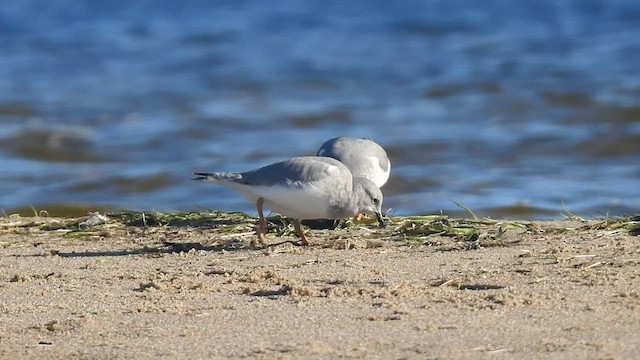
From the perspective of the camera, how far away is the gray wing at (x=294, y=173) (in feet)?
22.9

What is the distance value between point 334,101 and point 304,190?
885 cm

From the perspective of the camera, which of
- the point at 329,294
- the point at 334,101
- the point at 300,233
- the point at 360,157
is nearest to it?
the point at 329,294

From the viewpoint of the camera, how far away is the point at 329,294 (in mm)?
5445

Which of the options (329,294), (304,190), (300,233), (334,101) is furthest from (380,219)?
(334,101)

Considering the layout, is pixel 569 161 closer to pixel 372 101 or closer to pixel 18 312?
pixel 372 101

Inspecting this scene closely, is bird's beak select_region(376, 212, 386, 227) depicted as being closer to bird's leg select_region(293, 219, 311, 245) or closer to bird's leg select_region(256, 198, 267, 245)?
bird's leg select_region(293, 219, 311, 245)

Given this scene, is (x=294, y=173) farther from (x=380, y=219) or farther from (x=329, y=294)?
(x=329, y=294)

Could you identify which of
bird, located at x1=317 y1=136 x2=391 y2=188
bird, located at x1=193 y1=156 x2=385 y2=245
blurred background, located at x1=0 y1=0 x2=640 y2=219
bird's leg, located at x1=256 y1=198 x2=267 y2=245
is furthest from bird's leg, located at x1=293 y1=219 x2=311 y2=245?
blurred background, located at x1=0 y1=0 x2=640 y2=219

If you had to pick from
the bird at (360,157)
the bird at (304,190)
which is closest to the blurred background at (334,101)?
the bird at (360,157)

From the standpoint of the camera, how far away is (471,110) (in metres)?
14.4

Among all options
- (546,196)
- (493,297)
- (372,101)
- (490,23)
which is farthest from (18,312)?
(490,23)

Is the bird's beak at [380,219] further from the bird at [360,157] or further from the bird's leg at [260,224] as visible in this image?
the bird at [360,157]

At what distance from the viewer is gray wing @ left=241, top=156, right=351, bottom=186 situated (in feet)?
22.9

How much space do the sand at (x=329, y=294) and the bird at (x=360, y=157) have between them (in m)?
0.70
